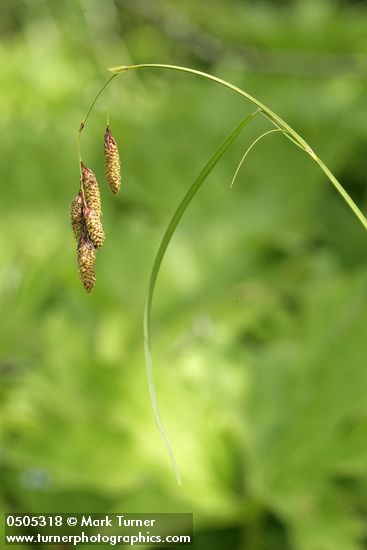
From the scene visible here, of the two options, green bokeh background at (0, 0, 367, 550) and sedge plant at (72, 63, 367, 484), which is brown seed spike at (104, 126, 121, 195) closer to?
sedge plant at (72, 63, 367, 484)

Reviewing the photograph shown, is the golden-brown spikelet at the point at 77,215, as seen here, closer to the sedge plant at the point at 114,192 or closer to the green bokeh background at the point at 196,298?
the sedge plant at the point at 114,192

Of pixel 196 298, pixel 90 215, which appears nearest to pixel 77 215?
pixel 90 215

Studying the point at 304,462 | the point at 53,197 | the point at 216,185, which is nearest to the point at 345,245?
the point at 216,185

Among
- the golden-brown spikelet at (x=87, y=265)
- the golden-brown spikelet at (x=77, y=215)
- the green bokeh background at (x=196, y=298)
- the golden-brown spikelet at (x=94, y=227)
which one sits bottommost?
the golden-brown spikelet at (x=87, y=265)

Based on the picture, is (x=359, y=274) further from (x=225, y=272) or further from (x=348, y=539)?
(x=348, y=539)

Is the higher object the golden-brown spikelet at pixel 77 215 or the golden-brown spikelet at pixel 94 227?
the golden-brown spikelet at pixel 77 215

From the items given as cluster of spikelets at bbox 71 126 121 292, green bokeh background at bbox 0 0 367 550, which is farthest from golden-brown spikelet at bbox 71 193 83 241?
green bokeh background at bbox 0 0 367 550

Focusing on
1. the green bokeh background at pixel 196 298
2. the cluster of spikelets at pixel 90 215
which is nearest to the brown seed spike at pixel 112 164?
the cluster of spikelets at pixel 90 215

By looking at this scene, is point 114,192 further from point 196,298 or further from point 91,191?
point 196,298
